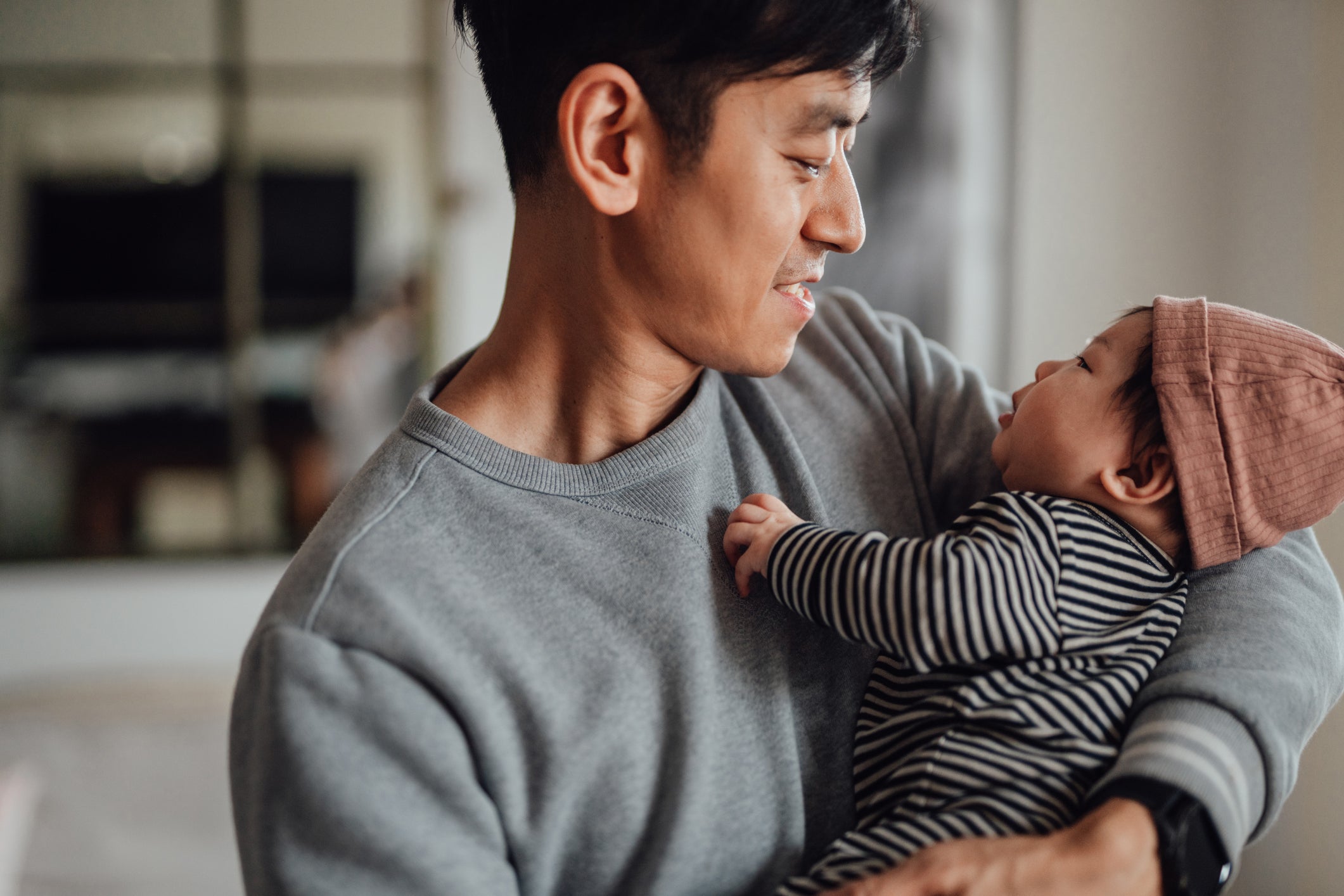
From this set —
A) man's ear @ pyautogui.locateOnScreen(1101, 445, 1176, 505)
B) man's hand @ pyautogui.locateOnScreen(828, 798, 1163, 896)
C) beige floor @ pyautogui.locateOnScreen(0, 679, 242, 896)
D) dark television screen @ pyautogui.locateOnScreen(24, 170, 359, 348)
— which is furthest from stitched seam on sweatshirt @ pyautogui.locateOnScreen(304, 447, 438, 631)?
dark television screen @ pyautogui.locateOnScreen(24, 170, 359, 348)

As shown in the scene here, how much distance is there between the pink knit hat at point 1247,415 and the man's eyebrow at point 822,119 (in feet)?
1.20

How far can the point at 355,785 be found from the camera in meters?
0.83

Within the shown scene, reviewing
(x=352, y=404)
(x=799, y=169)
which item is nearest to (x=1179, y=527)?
(x=799, y=169)

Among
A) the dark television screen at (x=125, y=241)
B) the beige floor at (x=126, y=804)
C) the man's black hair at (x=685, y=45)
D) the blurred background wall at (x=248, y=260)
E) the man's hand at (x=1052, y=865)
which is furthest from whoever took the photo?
the dark television screen at (x=125, y=241)

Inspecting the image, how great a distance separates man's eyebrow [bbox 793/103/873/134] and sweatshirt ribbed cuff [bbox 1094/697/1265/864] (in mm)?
603

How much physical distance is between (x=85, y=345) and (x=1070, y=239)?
3152 mm

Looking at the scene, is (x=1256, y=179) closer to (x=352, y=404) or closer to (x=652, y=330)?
(x=652, y=330)

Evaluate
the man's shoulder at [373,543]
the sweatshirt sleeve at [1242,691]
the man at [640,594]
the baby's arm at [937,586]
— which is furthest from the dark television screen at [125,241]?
the sweatshirt sleeve at [1242,691]

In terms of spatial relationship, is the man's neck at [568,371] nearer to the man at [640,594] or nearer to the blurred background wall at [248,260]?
the man at [640,594]

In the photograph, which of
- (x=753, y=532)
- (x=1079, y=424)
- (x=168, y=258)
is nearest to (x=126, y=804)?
(x=753, y=532)

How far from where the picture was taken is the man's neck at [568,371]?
1.07m

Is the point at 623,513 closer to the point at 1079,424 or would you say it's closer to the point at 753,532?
the point at 753,532

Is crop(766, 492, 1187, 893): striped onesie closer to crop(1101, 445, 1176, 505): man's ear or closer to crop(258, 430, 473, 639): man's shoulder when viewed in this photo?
crop(1101, 445, 1176, 505): man's ear

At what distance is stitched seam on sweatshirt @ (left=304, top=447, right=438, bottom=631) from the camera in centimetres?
88
